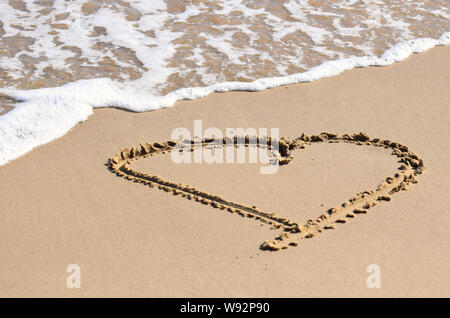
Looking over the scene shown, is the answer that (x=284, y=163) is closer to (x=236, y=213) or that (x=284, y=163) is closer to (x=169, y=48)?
(x=236, y=213)

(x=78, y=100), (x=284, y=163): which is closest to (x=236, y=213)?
(x=284, y=163)

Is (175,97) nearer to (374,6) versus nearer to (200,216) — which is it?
(200,216)

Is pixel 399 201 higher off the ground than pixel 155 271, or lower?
higher

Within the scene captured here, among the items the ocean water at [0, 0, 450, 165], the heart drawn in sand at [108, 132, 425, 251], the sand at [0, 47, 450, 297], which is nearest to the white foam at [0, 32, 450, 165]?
the ocean water at [0, 0, 450, 165]

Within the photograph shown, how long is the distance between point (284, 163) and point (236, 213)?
0.64 meters

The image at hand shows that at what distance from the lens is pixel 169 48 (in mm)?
5402

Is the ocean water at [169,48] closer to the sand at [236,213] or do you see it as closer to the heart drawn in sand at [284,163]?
the sand at [236,213]

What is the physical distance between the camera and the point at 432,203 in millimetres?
3291

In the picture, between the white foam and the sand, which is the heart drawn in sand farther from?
the white foam
